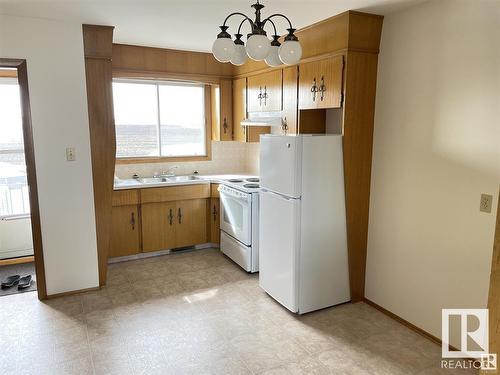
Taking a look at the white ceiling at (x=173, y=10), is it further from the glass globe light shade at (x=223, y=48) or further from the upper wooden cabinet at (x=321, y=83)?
the glass globe light shade at (x=223, y=48)

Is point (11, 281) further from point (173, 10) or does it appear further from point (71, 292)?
point (173, 10)

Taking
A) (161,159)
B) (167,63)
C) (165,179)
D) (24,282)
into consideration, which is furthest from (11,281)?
(167,63)

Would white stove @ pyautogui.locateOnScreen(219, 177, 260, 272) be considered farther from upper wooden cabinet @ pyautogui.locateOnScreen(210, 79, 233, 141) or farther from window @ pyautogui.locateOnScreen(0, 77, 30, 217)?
window @ pyautogui.locateOnScreen(0, 77, 30, 217)

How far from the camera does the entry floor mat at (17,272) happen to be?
345cm

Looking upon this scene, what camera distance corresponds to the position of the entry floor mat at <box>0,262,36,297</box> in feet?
11.3

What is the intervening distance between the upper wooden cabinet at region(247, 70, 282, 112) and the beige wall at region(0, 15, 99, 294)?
69.7 inches

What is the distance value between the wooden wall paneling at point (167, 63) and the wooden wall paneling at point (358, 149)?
2.12 m

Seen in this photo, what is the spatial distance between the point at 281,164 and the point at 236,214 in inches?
47.5

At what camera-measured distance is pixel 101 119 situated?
3293 mm

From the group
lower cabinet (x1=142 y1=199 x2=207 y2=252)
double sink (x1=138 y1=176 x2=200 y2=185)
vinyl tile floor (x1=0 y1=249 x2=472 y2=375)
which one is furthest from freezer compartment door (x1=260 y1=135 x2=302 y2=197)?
double sink (x1=138 y1=176 x2=200 y2=185)

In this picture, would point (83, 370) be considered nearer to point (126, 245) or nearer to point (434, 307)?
point (126, 245)

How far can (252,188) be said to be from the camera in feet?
12.6

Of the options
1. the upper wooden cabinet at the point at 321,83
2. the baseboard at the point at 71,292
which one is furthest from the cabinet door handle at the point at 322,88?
the baseboard at the point at 71,292

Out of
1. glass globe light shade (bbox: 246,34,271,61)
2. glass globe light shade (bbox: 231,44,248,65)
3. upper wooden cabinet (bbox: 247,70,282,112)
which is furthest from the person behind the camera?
upper wooden cabinet (bbox: 247,70,282,112)
